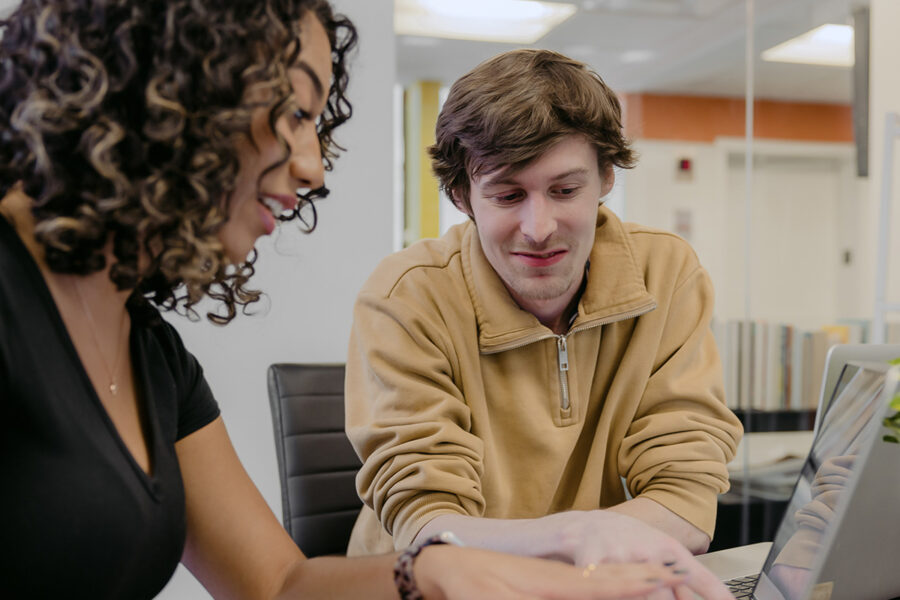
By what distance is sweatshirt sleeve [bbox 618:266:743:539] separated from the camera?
1.20 metres

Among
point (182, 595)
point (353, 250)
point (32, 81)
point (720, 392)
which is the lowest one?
point (182, 595)

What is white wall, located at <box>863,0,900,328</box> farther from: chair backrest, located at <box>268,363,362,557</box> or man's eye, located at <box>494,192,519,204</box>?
chair backrest, located at <box>268,363,362,557</box>

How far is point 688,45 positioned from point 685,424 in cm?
278

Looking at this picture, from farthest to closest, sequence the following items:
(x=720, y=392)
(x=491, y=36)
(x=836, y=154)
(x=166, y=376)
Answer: (x=491, y=36) → (x=836, y=154) → (x=720, y=392) → (x=166, y=376)

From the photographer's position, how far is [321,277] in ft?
7.05

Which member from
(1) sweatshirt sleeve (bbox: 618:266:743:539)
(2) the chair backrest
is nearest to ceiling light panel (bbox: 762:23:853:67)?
(1) sweatshirt sleeve (bbox: 618:266:743:539)

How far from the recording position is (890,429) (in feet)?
2.39

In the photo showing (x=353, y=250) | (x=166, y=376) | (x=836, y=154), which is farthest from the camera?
(x=836, y=154)

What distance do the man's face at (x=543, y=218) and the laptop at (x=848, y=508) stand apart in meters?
0.46

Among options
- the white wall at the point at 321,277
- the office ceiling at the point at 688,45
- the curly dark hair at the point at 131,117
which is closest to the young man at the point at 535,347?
the curly dark hair at the point at 131,117

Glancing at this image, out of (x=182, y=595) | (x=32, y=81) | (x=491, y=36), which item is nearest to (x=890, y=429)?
(x=32, y=81)

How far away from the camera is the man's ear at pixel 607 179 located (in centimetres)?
134

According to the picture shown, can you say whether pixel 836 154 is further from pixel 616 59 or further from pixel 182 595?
pixel 182 595

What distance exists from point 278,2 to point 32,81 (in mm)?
233
